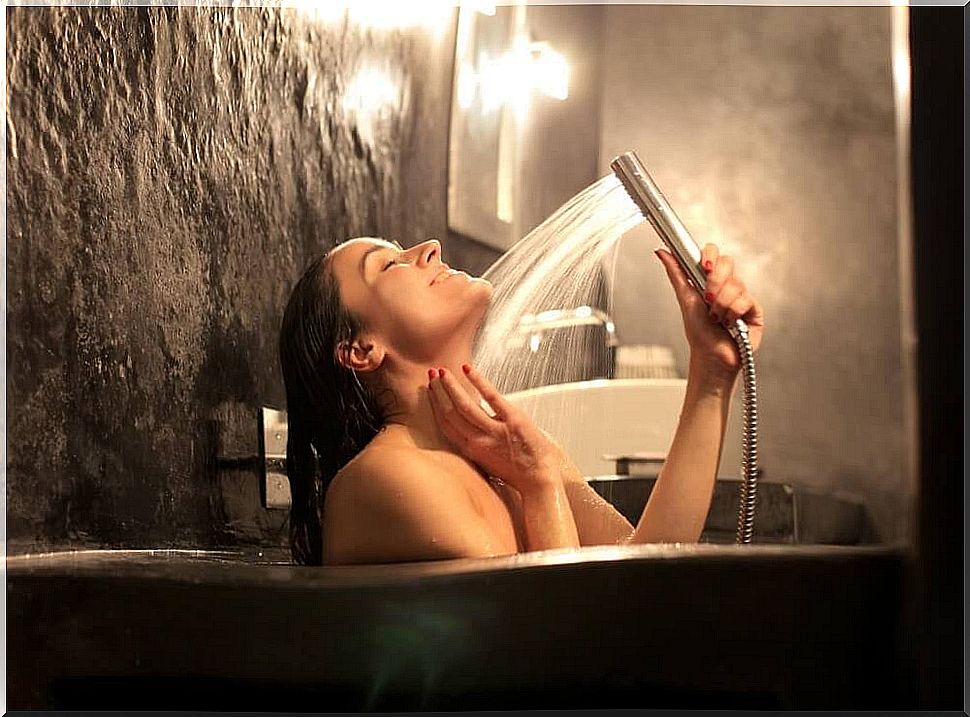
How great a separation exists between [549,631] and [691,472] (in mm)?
336

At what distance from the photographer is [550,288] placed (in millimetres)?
1065

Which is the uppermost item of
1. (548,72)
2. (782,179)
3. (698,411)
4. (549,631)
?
(548,72)

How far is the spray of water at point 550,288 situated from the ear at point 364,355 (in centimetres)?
14

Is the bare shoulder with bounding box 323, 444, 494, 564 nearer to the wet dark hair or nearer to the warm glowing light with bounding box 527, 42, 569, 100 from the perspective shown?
the wet dark hair

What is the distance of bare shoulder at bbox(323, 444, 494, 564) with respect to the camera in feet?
2.40

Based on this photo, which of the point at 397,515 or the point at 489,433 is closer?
the point at 397,515

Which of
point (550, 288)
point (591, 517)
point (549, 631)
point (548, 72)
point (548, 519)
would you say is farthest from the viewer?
point (548, 72)

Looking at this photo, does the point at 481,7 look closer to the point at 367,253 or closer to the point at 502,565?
the point at 367,253

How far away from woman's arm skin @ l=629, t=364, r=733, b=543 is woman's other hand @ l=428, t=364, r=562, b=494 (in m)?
0.10

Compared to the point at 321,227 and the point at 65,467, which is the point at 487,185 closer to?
the point at 321,227

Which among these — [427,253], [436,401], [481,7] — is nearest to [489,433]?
[436,401]

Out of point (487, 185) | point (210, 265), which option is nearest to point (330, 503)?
point (210, 265)

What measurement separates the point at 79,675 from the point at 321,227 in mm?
555

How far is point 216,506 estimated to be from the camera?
95 centimetres
